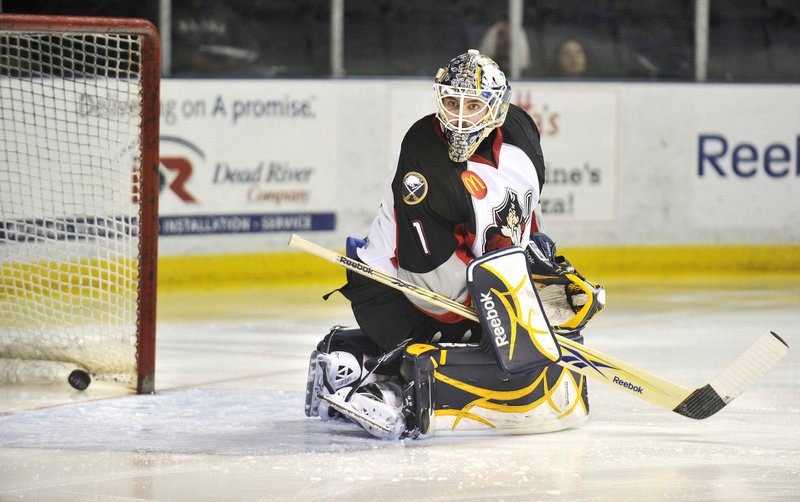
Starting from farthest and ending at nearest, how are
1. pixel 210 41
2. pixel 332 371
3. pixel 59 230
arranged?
pixel 210 41, pixel 59 230, pixel 332 371

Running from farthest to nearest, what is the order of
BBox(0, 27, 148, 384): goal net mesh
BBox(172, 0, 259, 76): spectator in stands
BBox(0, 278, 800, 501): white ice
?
BBox(172, 0, 259, 76): spectator in stands, BBox(0, 27, 148, 384): goal net mesh, BBox(0, 278, 800, 501): white ice

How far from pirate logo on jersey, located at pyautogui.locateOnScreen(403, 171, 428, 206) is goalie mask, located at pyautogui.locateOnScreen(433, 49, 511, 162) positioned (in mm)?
109

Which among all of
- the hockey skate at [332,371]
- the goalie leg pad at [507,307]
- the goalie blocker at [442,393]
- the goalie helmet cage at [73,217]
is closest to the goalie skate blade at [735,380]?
the goalie blocker at [442,393]

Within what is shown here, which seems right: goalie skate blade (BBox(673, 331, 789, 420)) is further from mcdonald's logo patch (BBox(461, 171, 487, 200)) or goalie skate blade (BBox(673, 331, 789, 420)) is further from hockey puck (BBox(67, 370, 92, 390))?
hockey puck (BBox(67, 370, 92, 390))

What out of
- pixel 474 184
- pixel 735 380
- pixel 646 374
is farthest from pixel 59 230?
pixel 735 380

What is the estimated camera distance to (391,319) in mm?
3529

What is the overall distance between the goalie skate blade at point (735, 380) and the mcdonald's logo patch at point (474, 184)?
767mm

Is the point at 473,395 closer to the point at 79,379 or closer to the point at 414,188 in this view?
the point at 414,188

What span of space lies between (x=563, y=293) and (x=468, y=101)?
1.93 feet

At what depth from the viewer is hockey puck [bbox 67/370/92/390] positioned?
399 centimetres

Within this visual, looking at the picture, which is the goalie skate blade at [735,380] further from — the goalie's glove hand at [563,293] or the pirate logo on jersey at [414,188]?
the pirate logo on jersey at [414,188]

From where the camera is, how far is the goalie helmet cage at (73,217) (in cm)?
395

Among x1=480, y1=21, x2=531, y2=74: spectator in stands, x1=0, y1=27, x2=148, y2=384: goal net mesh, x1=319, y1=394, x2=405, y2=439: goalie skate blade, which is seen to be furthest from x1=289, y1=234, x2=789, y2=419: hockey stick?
x1=480, y1=21, x2=531, y2=74: spectator in stands

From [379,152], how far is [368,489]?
405 centimetres
